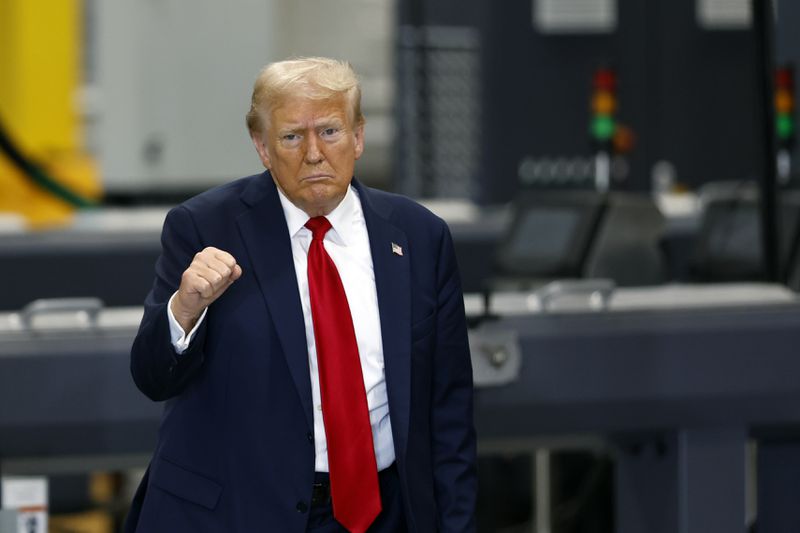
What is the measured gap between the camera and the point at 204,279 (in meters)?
1.96

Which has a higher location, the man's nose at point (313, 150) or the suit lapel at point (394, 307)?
the man's nose at point (313, 150)

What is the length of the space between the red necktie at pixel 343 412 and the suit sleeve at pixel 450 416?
0.14 meters

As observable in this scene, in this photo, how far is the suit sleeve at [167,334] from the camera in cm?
206

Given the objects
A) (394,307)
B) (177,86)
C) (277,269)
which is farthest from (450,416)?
(177,86)

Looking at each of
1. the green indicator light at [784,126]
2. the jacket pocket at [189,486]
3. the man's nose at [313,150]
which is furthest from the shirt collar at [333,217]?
the green indicator light at [784,126]

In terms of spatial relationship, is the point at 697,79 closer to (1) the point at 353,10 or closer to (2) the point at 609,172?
(2) the point at 609,172

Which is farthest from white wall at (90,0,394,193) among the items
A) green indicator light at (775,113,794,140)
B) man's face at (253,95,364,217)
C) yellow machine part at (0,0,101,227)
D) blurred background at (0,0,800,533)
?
man's face at (253,95,364,217)

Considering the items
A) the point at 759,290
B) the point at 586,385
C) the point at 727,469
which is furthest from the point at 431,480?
the point at 759,290

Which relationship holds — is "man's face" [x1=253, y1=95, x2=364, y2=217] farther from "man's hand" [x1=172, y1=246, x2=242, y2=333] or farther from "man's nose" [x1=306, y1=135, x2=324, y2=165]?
"man's hand" [x1=172, y1=246, x2=242, y2=333]

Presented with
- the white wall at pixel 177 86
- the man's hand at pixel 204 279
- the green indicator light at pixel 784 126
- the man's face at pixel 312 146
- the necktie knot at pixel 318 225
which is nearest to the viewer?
the man's hand at pixel 204 279

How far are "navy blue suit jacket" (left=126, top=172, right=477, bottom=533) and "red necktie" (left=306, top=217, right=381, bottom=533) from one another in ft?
0.09

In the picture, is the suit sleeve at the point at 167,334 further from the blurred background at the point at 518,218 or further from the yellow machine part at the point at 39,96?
the yellow machine part at the point at 39,96

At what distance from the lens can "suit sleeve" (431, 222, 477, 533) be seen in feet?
7.37

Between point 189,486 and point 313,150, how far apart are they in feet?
1.63
